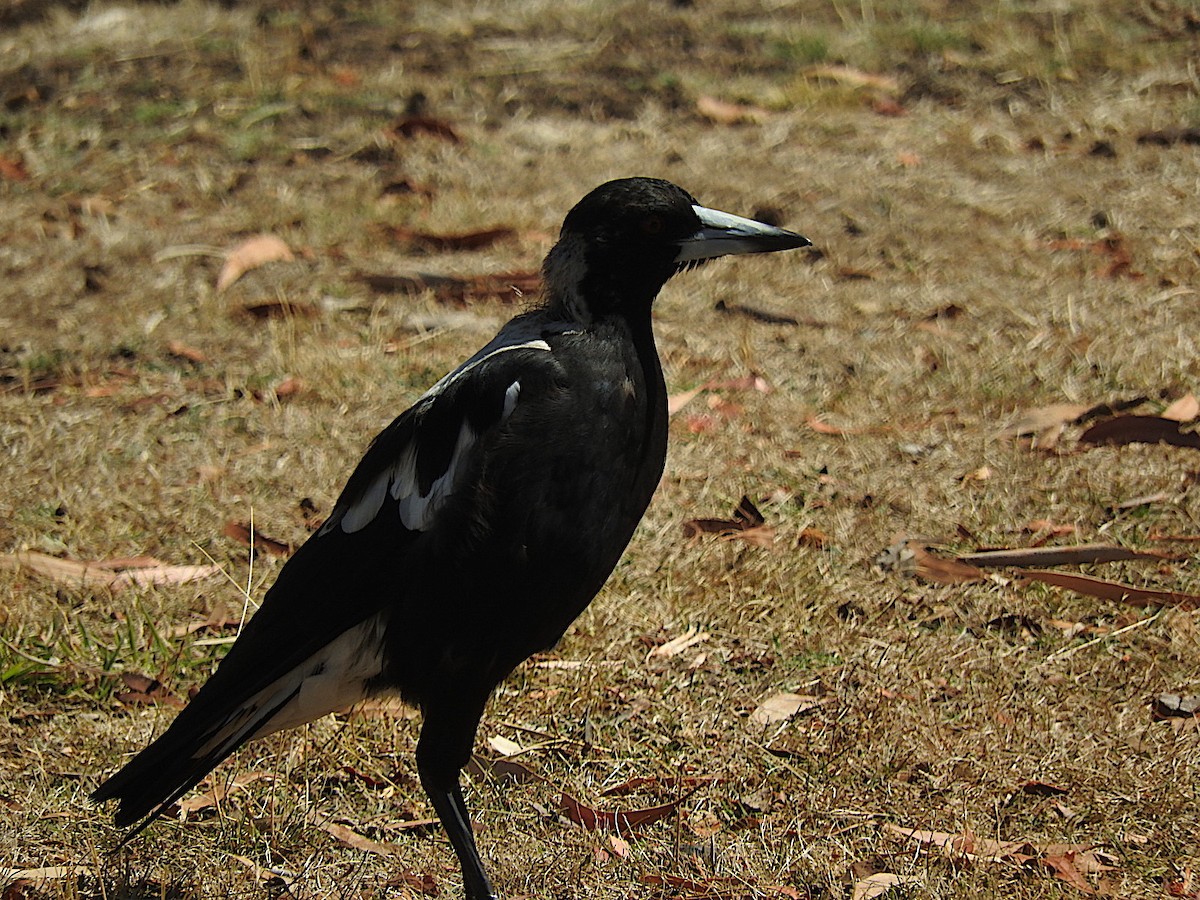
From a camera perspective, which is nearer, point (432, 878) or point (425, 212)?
point (432, 878)

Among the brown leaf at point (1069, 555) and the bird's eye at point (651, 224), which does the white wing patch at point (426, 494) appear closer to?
the bird's eye at point (651, 224)

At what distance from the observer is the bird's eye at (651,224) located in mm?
2240

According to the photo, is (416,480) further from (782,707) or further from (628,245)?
(782,707)

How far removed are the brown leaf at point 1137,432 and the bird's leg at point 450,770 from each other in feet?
5.63

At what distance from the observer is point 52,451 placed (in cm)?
335

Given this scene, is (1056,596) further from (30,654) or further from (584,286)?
(30,654)

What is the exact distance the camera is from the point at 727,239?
7.52 ft

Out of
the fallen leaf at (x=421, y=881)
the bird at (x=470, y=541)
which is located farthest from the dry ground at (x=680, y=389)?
the bird at (x=470, y=541)

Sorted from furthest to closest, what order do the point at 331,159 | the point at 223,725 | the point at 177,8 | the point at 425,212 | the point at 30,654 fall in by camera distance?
the point at 177,8 → the point at 331,159 → the point at 425,212 → the point at 30,654 → the point at 223,725

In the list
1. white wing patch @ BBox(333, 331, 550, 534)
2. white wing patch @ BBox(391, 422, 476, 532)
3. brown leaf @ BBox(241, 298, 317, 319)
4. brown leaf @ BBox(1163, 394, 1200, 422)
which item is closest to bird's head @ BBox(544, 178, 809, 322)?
white wing patch @ BBox(333, 331, 550, 534)

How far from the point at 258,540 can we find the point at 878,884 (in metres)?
1.45

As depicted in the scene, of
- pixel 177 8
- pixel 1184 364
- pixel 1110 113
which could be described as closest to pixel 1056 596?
pixel 1184 364

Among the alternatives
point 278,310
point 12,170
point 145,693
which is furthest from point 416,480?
point 12,170

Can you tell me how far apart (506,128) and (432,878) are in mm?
3465
